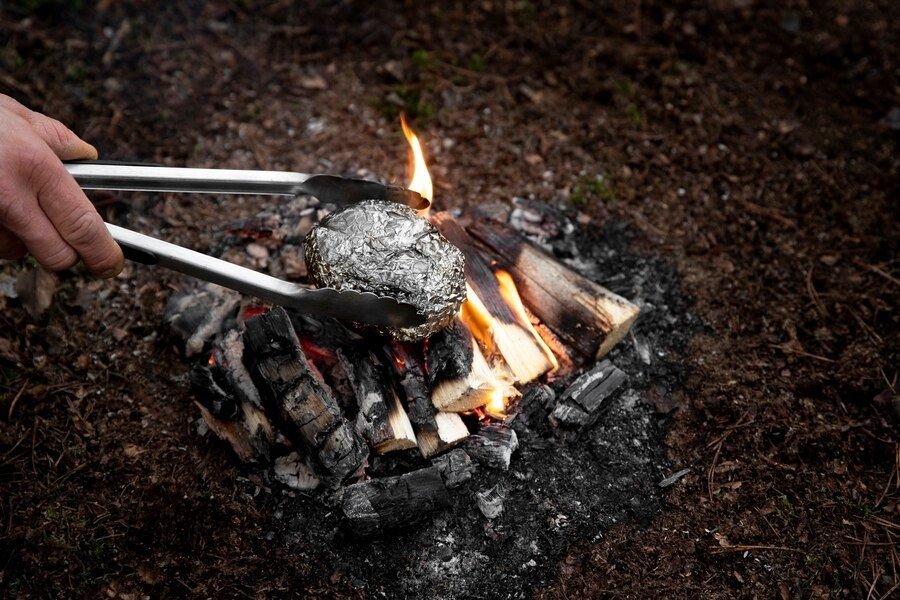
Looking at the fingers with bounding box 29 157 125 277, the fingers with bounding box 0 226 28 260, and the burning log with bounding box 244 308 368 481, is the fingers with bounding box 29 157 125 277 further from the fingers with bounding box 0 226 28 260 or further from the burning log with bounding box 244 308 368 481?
the burning log with bounding box 244 308 368 481

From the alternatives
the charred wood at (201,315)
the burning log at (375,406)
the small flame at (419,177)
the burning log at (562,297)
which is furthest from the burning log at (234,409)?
the burning log at (562,297)

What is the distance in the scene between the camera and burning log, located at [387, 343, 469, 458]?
2613 millimetres

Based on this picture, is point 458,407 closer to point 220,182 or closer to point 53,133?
point 220,182

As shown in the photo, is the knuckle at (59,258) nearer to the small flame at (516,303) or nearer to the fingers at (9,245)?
the fingers at (9,245)

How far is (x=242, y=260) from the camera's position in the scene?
10.7ft

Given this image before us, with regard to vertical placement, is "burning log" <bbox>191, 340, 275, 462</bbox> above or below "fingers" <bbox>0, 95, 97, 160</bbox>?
→ below

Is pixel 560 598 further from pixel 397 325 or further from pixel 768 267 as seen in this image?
pixel 768 267

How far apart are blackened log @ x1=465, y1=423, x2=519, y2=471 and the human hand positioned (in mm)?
1614

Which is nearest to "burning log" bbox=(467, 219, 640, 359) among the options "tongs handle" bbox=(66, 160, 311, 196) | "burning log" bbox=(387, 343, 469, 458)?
"burning log" bbox=(387, 343, 469, 458)

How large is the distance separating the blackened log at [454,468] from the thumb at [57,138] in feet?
6.21

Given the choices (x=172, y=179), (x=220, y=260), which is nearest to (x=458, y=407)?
(x=220, y=260)

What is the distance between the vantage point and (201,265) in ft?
7.39

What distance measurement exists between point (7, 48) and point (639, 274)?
14.6 feet

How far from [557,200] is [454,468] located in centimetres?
186
